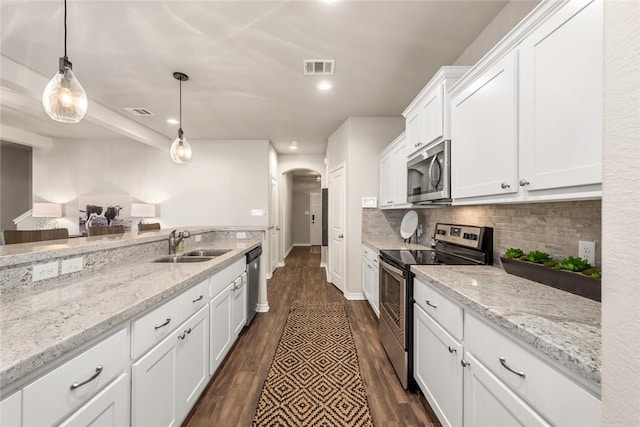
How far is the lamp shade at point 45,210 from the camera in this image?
4934mm

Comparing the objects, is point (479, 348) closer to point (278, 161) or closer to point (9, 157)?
point (278, 161)

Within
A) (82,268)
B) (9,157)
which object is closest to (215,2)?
(82,268)

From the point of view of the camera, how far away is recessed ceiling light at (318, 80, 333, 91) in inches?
115

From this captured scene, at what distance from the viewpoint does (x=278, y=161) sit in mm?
6574

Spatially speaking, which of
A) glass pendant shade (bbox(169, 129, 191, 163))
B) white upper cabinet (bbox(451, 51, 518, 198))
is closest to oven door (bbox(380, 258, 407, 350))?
white upper cabinet (bbox(451, 51, 518, 198))

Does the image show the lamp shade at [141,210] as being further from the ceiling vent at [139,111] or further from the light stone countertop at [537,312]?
the light stone countertop at [537,312]

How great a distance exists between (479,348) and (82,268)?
6.75 feet

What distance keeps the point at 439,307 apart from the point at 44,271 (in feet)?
6.63

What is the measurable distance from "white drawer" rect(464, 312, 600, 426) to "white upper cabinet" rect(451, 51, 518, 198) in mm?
716

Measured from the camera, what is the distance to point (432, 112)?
206 cm

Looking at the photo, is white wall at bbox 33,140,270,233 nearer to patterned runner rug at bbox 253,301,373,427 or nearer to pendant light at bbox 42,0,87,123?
patterned runner rug at bbox 253,301,373,427

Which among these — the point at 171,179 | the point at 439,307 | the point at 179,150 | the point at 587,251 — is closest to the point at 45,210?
the point at 171,179

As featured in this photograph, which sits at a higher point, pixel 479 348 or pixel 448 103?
pixel 448 103

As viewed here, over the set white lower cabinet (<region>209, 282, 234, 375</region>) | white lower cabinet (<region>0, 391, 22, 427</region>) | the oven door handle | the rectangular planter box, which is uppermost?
the rectangular planter box
